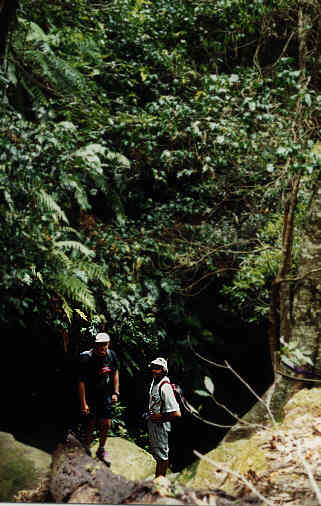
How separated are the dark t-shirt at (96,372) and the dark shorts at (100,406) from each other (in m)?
0.03

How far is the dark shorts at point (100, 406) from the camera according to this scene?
9.94ft

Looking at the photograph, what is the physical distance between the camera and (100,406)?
9.93ft

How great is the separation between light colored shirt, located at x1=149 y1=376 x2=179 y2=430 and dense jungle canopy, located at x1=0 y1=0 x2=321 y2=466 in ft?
2.78

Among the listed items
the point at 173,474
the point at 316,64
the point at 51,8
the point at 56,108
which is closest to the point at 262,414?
the point at 173,474

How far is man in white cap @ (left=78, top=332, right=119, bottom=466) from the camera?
2.98m

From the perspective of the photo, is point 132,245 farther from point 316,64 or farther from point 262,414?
point 316,64

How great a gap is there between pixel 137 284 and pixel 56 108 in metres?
2.63

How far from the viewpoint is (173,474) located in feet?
10.8

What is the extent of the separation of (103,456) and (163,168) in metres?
3.88

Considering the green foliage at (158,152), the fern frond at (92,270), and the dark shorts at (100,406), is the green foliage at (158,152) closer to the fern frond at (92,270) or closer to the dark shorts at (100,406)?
the fern frond at (92,270)

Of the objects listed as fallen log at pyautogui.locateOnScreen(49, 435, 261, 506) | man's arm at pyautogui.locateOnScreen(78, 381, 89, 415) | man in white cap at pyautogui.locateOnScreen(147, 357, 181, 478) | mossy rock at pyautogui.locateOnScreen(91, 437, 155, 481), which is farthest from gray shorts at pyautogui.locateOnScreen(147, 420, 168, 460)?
fallen log at pyautogui.locateOnScreen(49, 435, 261, 506)

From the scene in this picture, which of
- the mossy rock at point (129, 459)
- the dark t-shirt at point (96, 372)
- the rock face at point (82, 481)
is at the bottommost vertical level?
the mossy rock at point (129, 459)

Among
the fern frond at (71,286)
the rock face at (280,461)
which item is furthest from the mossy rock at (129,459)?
the fern frond at (71,286)

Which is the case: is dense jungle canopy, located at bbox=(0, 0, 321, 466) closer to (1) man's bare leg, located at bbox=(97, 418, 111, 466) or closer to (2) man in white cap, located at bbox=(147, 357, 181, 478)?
(1) man's bare leg, located at bbox=(97, 418, 111, 466)
